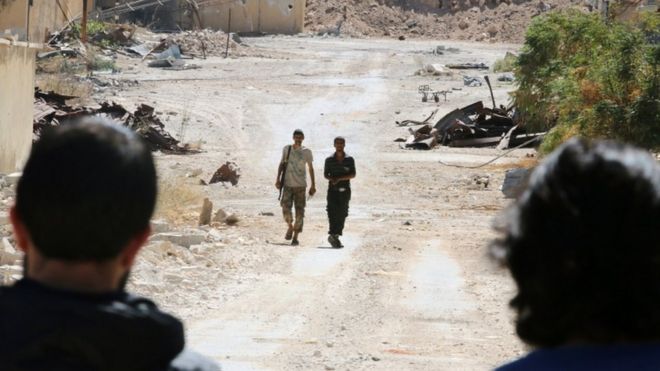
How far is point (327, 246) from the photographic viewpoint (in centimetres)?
1661

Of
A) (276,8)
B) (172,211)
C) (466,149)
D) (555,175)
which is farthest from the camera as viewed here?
(276,8)

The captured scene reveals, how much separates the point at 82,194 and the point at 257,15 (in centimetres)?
6770

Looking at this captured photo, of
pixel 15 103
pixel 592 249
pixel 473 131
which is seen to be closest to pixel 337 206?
pixel 15 103

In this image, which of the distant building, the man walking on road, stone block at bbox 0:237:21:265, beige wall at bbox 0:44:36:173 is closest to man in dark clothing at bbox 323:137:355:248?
the man walking on road

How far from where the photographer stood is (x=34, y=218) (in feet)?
7.36

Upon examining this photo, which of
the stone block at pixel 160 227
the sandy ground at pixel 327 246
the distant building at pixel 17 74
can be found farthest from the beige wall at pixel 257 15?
the stone block at pixel 160 227

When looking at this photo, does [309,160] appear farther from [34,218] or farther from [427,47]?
[427,47]

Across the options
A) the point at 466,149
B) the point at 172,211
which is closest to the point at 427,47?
the point at 466,149

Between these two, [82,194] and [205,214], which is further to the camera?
[205,214]

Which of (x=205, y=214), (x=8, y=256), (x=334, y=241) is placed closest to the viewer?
(x=8, y=256)

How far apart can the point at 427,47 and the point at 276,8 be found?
9836mm

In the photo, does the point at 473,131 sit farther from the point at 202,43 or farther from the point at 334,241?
the point at 202,43

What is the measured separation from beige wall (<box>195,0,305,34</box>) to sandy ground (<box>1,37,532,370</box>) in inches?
905

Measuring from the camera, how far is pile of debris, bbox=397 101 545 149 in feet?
108
